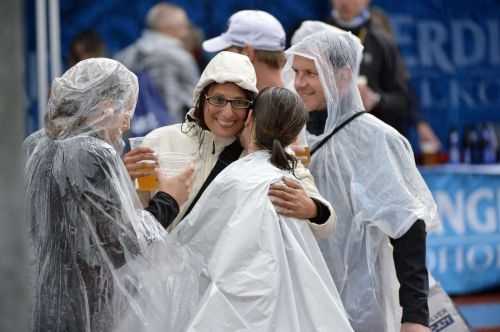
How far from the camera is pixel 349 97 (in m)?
5.22

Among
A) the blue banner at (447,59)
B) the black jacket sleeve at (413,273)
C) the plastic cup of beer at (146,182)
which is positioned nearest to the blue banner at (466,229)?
the blue banner at (447,59)

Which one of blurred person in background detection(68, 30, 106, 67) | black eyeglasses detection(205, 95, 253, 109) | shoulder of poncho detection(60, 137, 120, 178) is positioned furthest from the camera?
blurred person in background detection(68, 30, 106, 67)

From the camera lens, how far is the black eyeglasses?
484cm

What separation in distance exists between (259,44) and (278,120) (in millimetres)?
1264

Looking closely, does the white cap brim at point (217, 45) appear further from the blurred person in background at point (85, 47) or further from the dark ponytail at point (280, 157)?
the blurred person in background at point (85, 47)

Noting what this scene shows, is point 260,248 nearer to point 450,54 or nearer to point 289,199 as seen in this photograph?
point 289,199

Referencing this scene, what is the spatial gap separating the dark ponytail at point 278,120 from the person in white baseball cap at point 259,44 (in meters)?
1.08

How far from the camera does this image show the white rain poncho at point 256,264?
4344 mm

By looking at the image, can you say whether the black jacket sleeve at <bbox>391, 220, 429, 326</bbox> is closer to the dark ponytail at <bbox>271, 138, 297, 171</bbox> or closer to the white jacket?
the white jacket

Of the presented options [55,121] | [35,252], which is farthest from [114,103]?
[35,252]

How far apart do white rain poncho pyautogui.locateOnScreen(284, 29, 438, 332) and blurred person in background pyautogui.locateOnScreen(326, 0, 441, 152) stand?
267cm

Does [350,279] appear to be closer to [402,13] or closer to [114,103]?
[114,103]

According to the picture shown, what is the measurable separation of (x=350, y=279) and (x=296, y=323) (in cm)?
76

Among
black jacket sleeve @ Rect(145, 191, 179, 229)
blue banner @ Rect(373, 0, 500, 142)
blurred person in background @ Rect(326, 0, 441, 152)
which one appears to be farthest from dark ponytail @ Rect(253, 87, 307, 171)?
blue banner @ Rect(373, 0, 500, 142)
